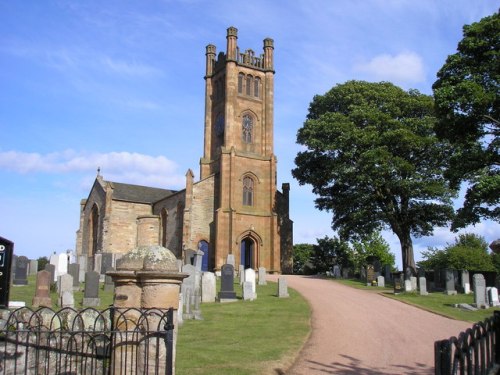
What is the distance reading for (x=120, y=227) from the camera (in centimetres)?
4706

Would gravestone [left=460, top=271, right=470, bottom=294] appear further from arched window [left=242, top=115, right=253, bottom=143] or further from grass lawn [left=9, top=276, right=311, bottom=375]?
arched window [left=242, top=115, right=253, bottom=143]

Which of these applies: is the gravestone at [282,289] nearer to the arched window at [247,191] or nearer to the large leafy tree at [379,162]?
the large leafy tree at [379,162]

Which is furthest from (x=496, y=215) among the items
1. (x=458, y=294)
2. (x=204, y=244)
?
(x=204, y=244)

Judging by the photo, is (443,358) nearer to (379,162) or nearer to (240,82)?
(379,162)

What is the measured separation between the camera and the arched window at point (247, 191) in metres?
43.1

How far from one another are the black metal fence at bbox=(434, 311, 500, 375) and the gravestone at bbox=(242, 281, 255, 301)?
45.8 ft

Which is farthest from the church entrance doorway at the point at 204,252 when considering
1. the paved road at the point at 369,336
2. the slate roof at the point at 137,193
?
the paved road at the point at 369,336

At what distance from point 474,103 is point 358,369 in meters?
13.6

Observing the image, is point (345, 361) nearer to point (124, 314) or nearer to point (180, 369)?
point (180, 369)

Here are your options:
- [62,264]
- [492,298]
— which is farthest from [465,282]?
[62,264]

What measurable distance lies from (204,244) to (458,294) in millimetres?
21087

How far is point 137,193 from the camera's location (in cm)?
5116

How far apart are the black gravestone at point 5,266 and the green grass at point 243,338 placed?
11.0ft

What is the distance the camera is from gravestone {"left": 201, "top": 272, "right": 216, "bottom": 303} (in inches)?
826
